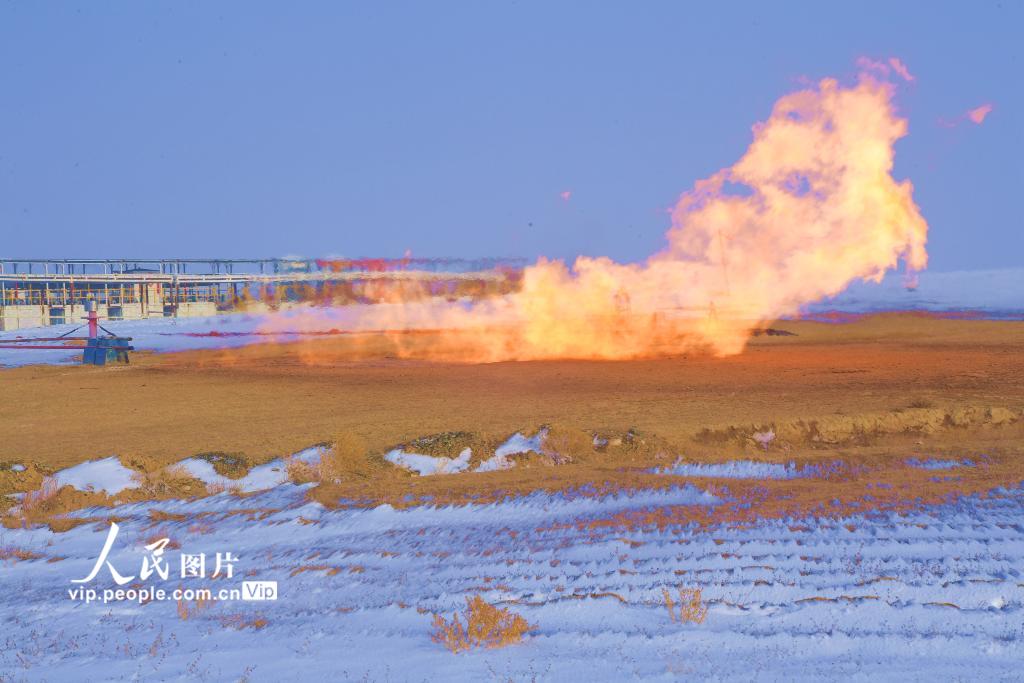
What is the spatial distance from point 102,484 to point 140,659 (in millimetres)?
Result: 7377

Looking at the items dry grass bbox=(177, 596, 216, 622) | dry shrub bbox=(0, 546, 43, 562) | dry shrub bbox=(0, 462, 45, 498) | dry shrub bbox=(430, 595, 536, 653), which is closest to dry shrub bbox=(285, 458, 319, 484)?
dry shrub bbox=(0, 462, 45, 498)

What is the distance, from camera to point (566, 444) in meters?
16.0

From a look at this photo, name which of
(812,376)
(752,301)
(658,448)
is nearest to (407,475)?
(658,448)

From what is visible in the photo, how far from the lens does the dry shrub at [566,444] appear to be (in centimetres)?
1556

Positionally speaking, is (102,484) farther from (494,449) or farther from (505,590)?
(505,590)

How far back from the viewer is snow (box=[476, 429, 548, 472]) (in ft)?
49.9

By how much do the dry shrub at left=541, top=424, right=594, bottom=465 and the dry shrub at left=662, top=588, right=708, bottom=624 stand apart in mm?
7197

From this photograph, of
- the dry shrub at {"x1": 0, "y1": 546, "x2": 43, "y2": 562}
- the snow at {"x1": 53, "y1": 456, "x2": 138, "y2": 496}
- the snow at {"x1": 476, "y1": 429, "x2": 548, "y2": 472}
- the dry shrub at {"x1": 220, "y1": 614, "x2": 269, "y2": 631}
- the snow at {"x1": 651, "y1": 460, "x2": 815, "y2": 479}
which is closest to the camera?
the dry shrub at {"x1": 220, "y1": 614, "x2": 269, "y2": 631}

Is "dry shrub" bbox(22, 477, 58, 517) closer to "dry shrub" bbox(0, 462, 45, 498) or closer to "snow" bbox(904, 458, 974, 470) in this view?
"dry shrub" bbox(0, 462, 45, 498)

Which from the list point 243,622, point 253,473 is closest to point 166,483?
point 253,473

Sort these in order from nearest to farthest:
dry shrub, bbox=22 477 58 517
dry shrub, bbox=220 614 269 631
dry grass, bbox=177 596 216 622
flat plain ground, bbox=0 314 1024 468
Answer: dry shrub, bbox=220 614 269 631, dry grass, bbox=177 596 216 622, dry shrub, bbox=22 477 58 517, flat plain ground, bbox=0 314 1024 468

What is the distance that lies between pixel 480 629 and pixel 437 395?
1474cm

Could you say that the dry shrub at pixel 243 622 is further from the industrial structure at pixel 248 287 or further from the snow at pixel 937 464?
the industrial structure at pixel 248 287

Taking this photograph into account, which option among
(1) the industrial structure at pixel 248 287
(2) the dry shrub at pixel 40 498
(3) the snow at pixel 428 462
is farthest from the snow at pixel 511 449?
(1) the industrial structure at pixel 248 287
